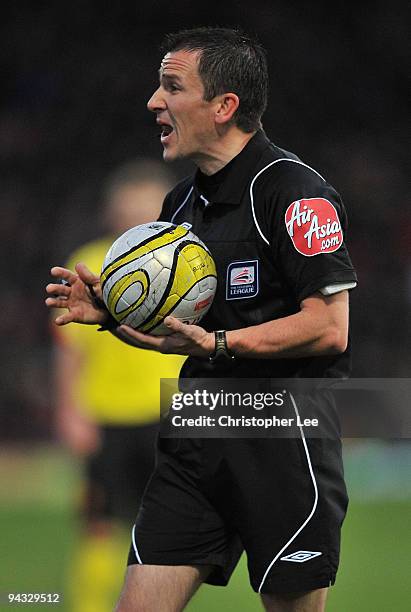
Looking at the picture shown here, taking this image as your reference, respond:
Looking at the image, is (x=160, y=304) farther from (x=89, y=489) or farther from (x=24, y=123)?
(x=24, y=123)

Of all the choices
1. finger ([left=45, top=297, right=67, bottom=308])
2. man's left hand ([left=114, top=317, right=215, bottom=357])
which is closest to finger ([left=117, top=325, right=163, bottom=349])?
man's left hand ([left=114, top=317, right=215, bottom=357])

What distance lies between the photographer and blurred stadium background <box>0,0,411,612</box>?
473 inches

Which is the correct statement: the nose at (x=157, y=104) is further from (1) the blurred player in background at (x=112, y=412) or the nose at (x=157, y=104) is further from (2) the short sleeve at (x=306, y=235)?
(1) the blurred player in background at (x=112, y=412)

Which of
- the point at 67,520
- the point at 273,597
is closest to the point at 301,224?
the point at 273,597

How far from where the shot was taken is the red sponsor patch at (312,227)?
3.48 meters

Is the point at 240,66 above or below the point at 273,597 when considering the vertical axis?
above

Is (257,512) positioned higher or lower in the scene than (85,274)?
lower

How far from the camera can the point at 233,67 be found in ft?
12.5

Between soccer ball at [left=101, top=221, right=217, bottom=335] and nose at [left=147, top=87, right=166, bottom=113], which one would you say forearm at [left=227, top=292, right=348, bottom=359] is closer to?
soccer ball at [left=101, top=221, right=217, bottom=335]

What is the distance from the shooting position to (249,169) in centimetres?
376

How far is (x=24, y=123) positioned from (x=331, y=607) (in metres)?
9.10

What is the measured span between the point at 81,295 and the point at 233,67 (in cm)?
95

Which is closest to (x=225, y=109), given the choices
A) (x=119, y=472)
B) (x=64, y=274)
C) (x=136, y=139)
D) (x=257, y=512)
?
(x=64, y=274)

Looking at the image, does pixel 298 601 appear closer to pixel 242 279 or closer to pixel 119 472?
pixel 242 279
